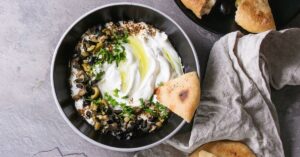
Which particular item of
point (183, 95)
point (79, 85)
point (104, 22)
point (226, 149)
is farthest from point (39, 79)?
point (226, 149)

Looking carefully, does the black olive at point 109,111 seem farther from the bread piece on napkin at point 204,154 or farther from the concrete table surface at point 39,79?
the bread piece on napkin at point 204,154

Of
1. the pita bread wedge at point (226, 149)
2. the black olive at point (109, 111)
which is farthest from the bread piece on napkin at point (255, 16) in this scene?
the black olive at point (109, 111)

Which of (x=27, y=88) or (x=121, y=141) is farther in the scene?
(x=27, y=88)

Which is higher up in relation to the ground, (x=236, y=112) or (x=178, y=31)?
(x=178, y=31)

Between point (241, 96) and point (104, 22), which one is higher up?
point (104, 22)

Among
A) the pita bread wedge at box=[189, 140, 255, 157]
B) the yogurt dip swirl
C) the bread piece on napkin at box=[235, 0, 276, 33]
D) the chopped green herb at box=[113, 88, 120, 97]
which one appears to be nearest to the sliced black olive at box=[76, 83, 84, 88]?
the yogurt dip swirl

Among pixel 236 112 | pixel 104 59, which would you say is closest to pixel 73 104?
pixel 104 59

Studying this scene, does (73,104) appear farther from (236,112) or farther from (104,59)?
(236,112)

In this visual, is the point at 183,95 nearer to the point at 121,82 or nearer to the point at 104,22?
the point at 121,82
